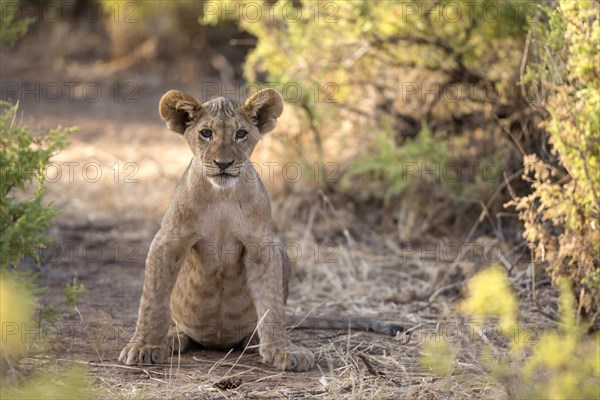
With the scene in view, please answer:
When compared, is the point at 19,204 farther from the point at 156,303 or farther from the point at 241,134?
the point at 241,134

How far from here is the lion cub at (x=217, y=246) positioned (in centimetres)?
563

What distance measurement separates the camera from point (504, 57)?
30.2 feet

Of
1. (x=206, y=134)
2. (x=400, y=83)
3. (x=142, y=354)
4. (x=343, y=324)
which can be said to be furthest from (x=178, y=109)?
(x=400, y=83)

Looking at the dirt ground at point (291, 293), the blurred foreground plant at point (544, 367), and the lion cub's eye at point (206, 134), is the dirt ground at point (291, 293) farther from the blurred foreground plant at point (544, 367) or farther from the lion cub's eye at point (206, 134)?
the lion cub's eye at point (206, 134)

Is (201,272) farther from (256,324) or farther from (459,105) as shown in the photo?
(459,105)

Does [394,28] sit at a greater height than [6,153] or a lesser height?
greater

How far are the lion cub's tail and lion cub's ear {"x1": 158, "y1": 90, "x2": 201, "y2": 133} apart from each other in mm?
1653

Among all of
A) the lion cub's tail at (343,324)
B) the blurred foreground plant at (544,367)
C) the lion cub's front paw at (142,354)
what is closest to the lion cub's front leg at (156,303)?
the lion cub's front paw at (142,354)

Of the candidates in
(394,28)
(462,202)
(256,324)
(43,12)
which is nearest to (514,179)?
(462,202)

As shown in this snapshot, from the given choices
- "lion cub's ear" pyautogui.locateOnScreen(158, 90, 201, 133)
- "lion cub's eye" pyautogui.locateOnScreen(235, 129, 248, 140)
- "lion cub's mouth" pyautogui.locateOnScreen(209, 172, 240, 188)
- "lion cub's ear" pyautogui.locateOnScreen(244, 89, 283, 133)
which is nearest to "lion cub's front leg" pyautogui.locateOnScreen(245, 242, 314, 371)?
"lion cub's mouth" pyautogui.locateOnScreen(209, 172, 240, 188)

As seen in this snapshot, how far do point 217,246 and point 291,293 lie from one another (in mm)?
2330

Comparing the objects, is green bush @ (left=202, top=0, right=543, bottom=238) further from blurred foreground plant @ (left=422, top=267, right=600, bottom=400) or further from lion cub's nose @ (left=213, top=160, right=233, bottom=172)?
blurred foreground plant @ (left=422, top=267, right=600, bottom=400)

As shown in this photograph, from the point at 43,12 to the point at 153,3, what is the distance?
10.4ft

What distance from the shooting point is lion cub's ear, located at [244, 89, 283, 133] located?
5824 mm
